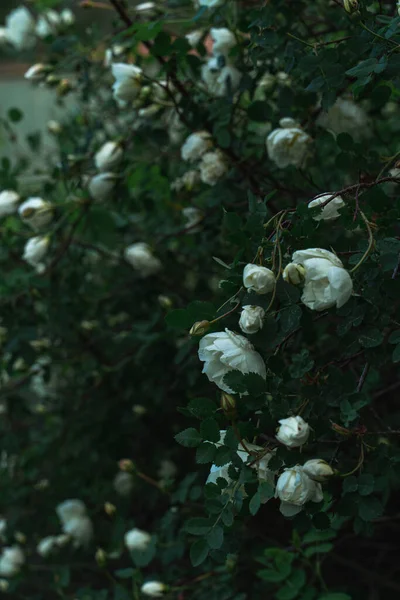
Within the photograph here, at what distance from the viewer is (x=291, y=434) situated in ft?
2.33

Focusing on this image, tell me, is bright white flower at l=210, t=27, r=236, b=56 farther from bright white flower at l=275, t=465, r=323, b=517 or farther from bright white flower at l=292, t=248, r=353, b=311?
bright white flower at l=275, t=465, r=323, b=517

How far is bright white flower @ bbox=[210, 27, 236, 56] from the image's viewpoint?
1.17 m

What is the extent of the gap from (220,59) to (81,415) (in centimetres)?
78

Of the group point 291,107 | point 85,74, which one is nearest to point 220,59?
point 291,107

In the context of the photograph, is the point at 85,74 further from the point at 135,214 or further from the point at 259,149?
the point at 259,149

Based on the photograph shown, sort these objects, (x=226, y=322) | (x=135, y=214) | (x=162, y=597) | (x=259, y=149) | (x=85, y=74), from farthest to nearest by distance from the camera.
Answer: (x=135, y=214) < (x=85, y=74) < (x=259, y=149) < (x=162, y=597) < (x=226, y=322)

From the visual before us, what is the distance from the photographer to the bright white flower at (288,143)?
1.04 metres

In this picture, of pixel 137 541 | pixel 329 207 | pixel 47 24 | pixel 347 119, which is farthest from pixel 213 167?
pixel 47 24

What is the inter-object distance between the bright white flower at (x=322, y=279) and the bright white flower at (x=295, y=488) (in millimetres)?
166

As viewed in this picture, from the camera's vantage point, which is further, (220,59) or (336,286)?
(220,59)

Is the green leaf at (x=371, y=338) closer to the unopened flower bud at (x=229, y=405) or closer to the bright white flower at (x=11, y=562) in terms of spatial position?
the unopened flower bud at (x=229, y=405)

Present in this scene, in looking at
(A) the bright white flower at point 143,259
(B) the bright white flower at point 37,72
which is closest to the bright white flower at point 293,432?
(A) the bright white flower at point 143,259

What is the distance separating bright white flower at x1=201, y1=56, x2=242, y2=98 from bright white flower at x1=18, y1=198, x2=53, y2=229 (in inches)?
13.3

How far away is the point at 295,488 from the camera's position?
2.33 feet
